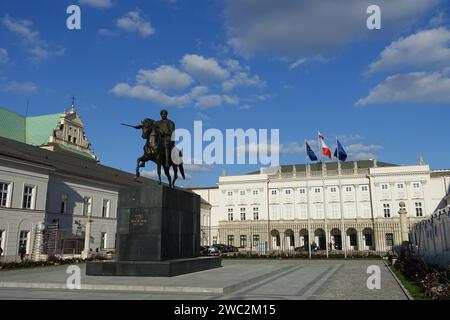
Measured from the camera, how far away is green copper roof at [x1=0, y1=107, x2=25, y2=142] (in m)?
53.8

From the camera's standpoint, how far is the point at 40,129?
59656mm

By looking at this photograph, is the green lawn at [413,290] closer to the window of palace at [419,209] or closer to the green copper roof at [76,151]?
the green copper roof at [76,151]

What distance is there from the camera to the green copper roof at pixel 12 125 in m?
53.8

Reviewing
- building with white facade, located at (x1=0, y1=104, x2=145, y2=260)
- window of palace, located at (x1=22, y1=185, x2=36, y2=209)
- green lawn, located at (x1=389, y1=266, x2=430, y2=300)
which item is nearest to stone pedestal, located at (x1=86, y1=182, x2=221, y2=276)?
green lawn, located at (x1=389, y1=266, x2=430, y2=300)

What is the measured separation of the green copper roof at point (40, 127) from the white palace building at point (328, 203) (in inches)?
1179

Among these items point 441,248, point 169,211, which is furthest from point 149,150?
point 441,248

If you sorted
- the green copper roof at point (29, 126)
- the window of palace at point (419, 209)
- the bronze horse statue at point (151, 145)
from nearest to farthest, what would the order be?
the bronze horse statue at point (151, 145)
the green copper roof at point (29, 126)
the window of palace at point (419, 209)

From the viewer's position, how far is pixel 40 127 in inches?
2357

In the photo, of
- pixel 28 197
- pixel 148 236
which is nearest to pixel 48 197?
pixel 28 197

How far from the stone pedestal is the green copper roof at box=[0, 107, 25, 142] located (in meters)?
45.0

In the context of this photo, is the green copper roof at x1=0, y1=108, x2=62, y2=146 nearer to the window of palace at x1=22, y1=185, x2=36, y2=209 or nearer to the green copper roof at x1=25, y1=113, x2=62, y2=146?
the green copper roof at x1=25, y1=113, x2=62, y2=146

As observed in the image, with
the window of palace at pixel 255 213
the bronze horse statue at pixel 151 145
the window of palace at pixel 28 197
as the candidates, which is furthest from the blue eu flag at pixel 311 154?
the bronze horse statue at pixel 151 145
